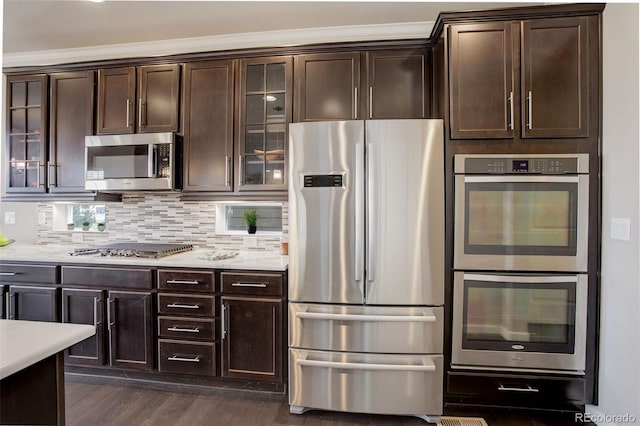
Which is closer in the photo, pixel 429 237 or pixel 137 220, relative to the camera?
pixel 429 237

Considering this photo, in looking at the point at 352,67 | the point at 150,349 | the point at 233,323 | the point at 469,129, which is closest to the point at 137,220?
the point at 150,349

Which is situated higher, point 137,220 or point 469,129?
point 469,129

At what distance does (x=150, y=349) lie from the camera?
2303 mm

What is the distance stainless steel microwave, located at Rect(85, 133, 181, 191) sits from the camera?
100 inches

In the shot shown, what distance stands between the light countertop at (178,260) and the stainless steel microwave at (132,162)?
0.55 meters

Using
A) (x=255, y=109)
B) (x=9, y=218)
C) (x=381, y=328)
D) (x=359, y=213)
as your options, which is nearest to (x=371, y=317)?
(x=381, y=328)

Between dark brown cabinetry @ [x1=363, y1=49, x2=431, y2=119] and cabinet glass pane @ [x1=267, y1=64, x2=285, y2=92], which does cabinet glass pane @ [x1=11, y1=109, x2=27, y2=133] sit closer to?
cabinet glass pane @ [x1=267, y1=64, x2=285, y2=92]

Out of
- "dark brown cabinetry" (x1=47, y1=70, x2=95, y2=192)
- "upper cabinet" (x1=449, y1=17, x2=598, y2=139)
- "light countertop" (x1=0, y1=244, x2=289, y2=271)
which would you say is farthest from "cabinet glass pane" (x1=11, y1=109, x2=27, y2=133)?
"upper cabinet" (x1=449, y1=17, x2=598, y2=139)

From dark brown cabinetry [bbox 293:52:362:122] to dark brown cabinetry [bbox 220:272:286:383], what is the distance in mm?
1220

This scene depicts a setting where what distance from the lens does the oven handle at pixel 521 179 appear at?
1940mm

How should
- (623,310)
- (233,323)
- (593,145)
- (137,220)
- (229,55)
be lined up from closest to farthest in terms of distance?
(623,310) → (593,145) → (233,323) → (229,55) → (137,220)

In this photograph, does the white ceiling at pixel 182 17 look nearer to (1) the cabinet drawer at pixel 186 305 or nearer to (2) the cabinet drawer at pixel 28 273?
(2) the cabinet drawer at pixel 28 273

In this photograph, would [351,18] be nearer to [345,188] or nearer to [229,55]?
[229,55]

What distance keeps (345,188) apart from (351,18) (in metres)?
1.29
